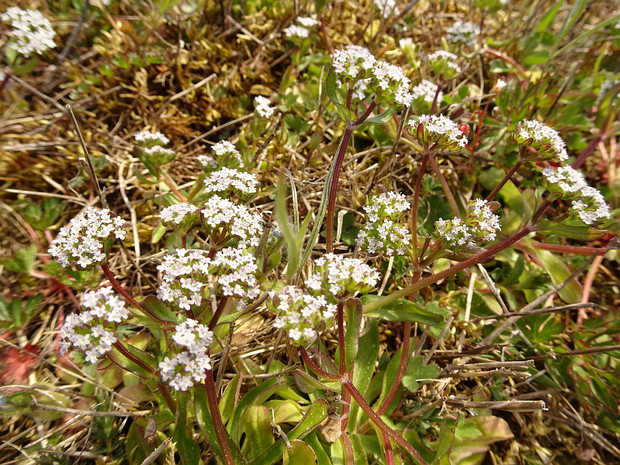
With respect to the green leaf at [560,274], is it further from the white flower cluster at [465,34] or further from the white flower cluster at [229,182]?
the white flower cluster at [229,182]

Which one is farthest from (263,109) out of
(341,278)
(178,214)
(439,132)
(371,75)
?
(341,278)

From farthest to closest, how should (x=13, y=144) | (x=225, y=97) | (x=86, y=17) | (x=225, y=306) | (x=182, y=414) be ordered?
(x=86, y=17), (x=225, y=97), (x=13, y=144), (x=225, y=306), (x=182, y=414)

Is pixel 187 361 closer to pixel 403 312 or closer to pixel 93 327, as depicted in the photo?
pixel 93 327

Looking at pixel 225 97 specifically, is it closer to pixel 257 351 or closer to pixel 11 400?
pixel 257 351

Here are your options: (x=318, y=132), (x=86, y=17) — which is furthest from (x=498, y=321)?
(x=86, y=17)

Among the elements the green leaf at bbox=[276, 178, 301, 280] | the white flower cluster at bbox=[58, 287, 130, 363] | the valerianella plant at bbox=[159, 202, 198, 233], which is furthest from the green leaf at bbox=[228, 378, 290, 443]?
the valerianella plant at bbox=[159, 202, 198, 233]

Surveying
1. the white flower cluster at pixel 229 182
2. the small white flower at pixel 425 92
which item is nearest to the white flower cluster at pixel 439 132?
the small white flower at pixel 425 92
